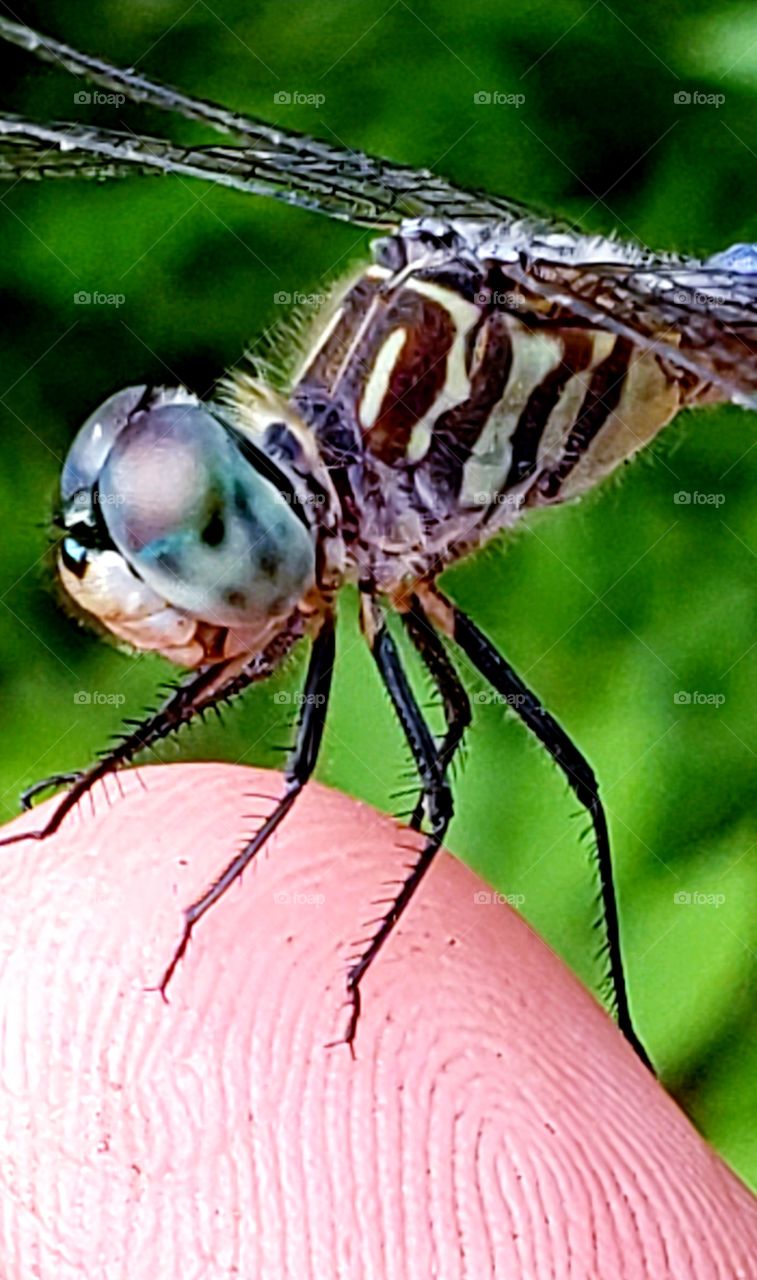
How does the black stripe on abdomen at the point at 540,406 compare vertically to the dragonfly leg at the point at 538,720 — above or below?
above

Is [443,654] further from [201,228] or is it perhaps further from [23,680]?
[201,228]

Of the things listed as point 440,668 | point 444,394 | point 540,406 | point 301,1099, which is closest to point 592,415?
point 540,406

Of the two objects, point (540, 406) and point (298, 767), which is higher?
point (540, 406)

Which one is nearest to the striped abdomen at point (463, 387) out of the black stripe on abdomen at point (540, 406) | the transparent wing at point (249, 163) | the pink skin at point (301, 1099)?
the black stripe on abdomen at point (540, 406)

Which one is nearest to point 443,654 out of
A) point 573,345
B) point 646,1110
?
point 573,345

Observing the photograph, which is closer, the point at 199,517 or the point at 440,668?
the point at 199,517

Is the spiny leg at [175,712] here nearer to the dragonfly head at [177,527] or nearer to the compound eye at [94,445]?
the dragonfly head at [177,527]

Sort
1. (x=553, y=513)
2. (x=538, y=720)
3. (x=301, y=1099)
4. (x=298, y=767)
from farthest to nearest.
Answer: (x=553, y=513), (x=538, y=720), (x=298, y=767), (x=301, y=1099)

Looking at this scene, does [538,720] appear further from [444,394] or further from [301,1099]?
[301,1099]
